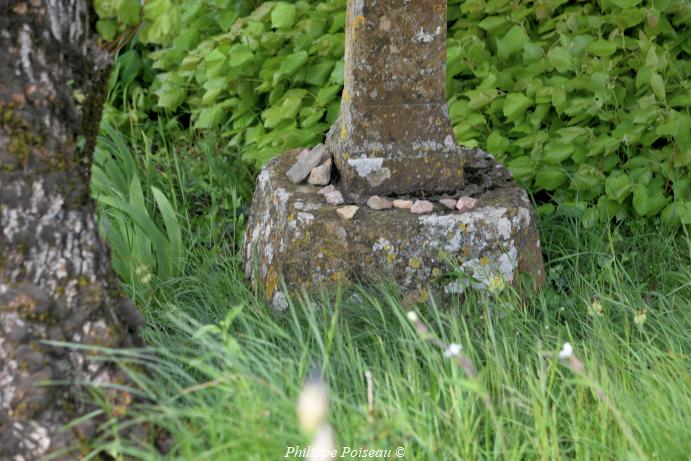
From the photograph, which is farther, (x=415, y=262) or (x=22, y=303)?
(x=415, y=262)

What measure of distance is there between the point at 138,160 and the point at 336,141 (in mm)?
1303

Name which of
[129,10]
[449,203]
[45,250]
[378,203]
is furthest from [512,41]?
[45,250]

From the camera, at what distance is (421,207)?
3.13 meters

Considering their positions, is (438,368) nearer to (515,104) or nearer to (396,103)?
(396,103)

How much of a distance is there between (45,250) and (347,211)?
1.24 m

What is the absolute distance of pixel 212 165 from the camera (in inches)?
169

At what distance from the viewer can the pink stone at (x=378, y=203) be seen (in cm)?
316

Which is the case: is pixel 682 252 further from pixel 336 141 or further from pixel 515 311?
pixel 336 141

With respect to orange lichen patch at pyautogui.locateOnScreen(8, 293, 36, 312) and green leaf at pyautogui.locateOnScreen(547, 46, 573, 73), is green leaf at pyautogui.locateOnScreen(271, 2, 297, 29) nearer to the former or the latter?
green leaf at pyautogui.locateOnScreen(547, 46, 573, 73)

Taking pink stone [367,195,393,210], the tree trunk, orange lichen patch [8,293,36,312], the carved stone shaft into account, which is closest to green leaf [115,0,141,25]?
the tree trunk

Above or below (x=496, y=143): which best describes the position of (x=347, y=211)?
above

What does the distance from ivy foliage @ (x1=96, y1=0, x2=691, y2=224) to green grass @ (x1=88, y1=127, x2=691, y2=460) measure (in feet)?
0.99

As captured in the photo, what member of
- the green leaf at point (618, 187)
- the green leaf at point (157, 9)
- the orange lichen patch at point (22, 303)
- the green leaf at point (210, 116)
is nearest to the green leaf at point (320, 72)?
the green leaf at point (210, 116)

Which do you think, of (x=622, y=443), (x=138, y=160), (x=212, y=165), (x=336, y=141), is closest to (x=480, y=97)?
(x=336, y=141)
